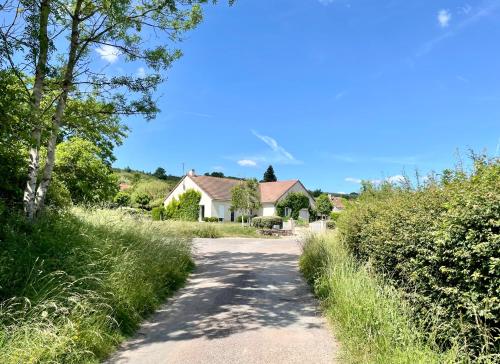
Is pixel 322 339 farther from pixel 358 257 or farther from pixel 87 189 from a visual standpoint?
pixel 87 189

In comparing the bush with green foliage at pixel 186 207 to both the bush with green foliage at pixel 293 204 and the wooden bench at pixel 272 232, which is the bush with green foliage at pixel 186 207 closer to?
the bush with green foliage at pixel 293 204

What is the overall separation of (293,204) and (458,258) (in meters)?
46.7

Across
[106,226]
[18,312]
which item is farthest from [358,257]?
[18,312]

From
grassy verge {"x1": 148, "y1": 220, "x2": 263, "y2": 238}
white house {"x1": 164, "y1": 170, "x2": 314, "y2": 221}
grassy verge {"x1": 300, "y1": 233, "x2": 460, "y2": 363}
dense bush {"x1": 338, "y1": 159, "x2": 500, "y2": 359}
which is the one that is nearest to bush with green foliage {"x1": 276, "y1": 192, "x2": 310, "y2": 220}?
white house {"x1": 164, "y1": 170, "x2": 314, "y2": 221}

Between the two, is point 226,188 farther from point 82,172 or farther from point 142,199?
point 82,172

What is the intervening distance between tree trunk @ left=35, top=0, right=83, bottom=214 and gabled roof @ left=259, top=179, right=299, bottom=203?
141 feet

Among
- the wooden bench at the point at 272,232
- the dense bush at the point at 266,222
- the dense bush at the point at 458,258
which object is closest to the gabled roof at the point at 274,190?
the dense bush at the point at 266,222

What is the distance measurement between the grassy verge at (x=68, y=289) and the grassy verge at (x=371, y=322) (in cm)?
317

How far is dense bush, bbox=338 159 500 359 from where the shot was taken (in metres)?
3.29

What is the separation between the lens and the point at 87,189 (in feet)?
44.8

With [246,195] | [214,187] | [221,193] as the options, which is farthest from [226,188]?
[246,195]

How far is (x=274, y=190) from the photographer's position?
53.2m

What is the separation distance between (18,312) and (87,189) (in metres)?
9.61

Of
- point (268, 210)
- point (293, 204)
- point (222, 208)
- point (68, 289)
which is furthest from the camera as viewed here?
point (268, 210)
